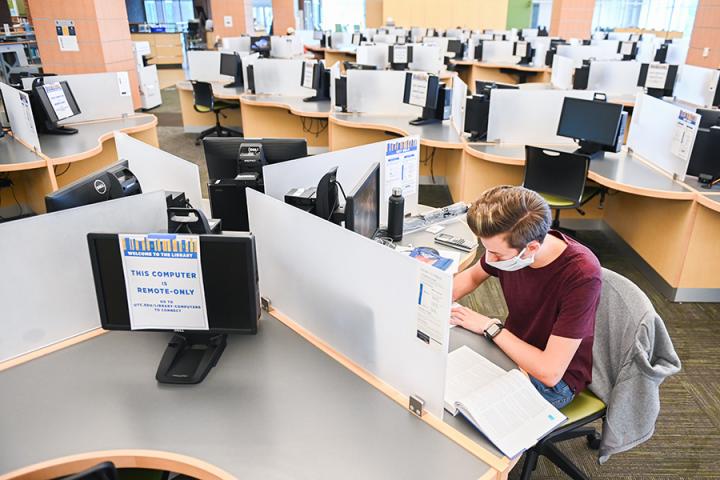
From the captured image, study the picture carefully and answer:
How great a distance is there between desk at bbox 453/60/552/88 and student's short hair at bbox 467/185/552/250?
27.8 ft

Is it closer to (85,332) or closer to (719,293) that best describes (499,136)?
(719,293)

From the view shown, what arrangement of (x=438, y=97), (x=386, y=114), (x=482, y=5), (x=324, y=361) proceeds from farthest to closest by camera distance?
(x=482, y=5) → (x=386, y=114) → (x=438, y=97) → (x=324, y=361)

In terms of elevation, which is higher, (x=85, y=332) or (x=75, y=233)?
(x=75, y=233)

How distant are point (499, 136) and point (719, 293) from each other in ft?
6.13

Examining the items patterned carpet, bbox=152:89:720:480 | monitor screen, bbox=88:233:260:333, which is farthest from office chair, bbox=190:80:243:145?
monitor screen, bbox=88:233:260:333

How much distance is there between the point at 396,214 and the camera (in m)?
2.44

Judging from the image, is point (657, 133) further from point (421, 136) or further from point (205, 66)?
point (205, 66)

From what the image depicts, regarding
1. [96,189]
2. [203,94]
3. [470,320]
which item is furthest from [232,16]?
[470,320]

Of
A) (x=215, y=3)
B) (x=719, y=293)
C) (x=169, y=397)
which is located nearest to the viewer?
(x=169, y=397)

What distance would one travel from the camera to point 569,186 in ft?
11.8

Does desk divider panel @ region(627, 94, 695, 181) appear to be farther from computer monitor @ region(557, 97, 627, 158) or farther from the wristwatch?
the wristwatch

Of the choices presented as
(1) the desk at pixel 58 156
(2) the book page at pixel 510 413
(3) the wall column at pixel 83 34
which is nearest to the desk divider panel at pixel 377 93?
(1) the desk at pixel 58 156

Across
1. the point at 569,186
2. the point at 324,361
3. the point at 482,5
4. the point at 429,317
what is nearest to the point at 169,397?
the point at 324,361

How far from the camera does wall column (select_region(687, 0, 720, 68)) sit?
799cm
